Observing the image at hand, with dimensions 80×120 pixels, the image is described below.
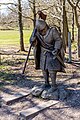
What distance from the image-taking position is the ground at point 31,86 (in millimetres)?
3674

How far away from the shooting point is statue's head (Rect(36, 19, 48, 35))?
394 cm

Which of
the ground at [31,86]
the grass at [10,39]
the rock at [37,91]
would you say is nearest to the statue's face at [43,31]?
the rock at [37,91]

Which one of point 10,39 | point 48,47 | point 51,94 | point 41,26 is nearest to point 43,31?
point 41,26

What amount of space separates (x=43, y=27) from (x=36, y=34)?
0.62ft

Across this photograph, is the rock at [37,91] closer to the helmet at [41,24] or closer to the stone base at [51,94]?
the stone base at [51,94]

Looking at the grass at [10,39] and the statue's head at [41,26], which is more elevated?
the statue's head at [41,26]

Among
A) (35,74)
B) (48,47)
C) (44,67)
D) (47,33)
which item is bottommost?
(35,74)

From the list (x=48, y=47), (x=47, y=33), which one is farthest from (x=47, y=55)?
(x=47, y=33)

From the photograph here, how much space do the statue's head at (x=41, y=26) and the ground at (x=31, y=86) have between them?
4.20 feet

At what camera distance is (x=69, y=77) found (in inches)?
241

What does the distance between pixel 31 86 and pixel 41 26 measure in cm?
179

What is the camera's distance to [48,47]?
4.07m

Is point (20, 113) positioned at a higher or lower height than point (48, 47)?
lower

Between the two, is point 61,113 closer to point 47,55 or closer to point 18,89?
point 47,55
